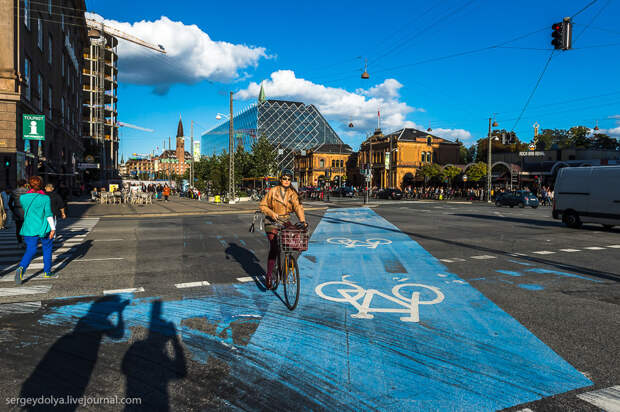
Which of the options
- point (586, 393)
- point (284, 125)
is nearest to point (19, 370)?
point (586, 393)

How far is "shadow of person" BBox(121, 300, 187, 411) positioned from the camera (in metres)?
3.02

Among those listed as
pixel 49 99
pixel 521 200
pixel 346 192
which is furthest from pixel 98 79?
pixel 521 200

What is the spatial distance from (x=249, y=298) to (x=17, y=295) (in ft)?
11.4

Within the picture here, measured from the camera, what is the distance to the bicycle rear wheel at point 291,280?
17.1 ft

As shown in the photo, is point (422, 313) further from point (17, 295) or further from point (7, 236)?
point (7, 236)

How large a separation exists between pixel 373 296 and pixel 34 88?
1124 inches

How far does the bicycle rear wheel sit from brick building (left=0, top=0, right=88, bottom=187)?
19732 mm

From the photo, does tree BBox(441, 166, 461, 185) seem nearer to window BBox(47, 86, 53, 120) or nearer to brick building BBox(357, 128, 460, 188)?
brick building BBox(357, 128, 460, 188)

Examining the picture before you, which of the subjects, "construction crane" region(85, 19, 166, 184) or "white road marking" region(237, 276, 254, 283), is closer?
"white road marking" region(237, 276, 254, 283)

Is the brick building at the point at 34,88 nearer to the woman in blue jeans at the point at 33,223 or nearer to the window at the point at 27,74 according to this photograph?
the window at the point at 27,74

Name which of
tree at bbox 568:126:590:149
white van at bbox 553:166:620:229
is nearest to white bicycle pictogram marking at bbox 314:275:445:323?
white van at bbox 553:166:620:229

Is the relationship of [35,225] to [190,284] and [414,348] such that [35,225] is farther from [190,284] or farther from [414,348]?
Answer: [414,348]

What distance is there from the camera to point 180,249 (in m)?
10.2

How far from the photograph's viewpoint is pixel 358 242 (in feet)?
37.7
